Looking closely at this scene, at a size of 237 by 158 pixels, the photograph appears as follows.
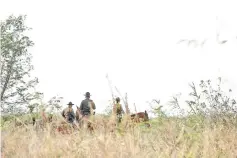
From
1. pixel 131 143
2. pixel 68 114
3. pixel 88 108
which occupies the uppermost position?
pixel 88 108

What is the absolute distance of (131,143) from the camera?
11.4ft

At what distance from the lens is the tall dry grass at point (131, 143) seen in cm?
338

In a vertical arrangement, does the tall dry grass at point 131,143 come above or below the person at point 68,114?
below

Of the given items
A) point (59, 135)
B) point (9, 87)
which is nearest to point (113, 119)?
point (59, 135)

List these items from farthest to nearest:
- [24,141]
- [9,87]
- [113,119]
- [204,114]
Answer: [9,87] → [204,114] → [24,141] → [113,119]

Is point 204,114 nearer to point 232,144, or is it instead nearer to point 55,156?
point 232,144

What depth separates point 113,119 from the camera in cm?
349

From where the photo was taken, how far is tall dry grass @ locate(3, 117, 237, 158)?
11.1ft

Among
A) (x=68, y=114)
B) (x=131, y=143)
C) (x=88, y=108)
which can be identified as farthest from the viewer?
(x=88, y=108)

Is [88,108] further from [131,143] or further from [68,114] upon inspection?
[131,143]

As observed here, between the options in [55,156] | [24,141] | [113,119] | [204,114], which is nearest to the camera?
[113,119]

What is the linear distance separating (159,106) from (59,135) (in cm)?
88

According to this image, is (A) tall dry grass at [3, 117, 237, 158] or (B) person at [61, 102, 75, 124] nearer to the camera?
(A) tall dry grass at [3, 117, 237, 158]

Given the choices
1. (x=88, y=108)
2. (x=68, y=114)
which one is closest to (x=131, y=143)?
(x=68, y=114)
